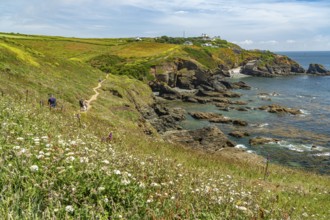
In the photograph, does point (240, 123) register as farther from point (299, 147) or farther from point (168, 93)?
point (168, 93)

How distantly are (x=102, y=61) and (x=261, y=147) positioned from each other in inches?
2769

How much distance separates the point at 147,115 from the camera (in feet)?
169

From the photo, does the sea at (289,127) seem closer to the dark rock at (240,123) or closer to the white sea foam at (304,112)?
the white sea foam at (304,112)

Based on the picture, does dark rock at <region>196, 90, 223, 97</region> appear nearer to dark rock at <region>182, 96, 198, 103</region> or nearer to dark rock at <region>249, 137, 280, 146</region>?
dark rock at <region>182, 96, 198, 103</region>

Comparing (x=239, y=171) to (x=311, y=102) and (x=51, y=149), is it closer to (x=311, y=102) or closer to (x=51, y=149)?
(x=51, y=149)

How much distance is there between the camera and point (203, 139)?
42094 millimetres

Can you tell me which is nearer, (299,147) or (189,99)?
(299,147)

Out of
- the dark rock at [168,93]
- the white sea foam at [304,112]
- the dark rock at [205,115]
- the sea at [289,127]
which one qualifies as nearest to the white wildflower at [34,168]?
the sea at [289,127]

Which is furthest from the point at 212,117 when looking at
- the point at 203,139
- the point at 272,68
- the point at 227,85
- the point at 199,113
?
the point at 272,68

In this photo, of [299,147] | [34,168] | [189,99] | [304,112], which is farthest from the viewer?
[189,99]

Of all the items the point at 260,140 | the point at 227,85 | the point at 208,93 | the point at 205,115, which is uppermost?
the point at 227,85

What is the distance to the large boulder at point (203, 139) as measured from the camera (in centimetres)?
4062

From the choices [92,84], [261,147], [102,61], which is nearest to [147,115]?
[92,84]

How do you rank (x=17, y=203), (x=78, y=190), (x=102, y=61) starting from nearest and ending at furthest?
(x=17, y=203), (x=78, y=190), (x=102, y=61)
